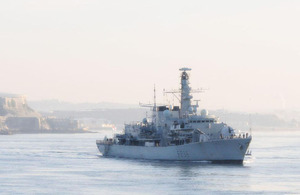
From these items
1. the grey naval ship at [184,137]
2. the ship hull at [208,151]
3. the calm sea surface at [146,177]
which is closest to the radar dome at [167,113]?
the grey naval ship at [184,137]

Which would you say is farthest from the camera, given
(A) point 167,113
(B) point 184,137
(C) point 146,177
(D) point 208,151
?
(A) point 167,113

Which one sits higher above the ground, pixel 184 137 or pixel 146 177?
pixel 184 137

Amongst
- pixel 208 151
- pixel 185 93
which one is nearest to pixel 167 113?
pixel 185 93

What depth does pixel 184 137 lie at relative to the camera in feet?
341

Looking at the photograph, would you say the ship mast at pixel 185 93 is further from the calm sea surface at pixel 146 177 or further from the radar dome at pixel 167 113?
the calm sea surface at pixel 146 177

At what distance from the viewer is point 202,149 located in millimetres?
101500

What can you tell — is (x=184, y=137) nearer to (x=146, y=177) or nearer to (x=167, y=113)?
(x=167, y=113)

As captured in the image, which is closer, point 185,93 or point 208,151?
point 208,151

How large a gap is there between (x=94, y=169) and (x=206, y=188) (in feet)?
84.3

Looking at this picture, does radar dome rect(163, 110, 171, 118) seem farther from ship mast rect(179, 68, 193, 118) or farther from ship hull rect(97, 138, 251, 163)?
ship hull rect(97, 138, 251, 163)

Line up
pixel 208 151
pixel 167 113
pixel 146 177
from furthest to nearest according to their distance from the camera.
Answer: pixel 167 113
pixel 208 151
pixel 146 177

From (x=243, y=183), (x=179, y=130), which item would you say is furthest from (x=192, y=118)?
(x=243, y=183)

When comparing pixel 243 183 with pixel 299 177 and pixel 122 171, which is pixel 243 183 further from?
pixel 122 171

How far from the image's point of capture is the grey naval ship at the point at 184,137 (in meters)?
101
